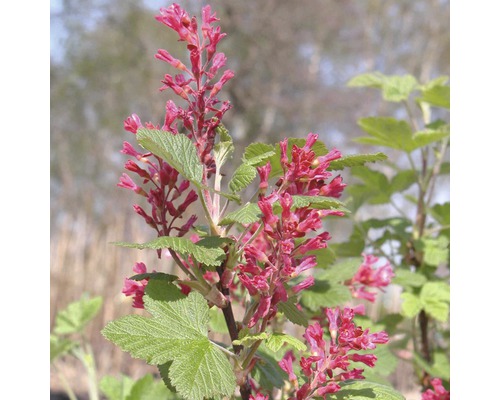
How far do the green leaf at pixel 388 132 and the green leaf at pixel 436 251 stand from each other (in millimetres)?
213

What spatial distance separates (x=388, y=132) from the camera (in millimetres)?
1392

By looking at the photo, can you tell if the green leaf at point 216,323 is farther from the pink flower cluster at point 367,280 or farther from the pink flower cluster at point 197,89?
the pink flower cluster at point 197,89

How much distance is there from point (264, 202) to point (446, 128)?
3.13 ft

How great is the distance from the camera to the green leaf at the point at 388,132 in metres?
1.37

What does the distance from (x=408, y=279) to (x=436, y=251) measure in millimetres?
101

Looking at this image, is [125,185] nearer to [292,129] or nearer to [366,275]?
[366,275]

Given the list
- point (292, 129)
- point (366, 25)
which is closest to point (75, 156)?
point (292, 129)

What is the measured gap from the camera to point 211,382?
611 mm

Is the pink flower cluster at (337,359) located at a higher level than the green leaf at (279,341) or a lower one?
lower

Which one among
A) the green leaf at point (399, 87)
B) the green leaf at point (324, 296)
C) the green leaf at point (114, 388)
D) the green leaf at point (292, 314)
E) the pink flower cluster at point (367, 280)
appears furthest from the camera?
the green leaf at point (399, 87)

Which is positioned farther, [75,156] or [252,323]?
[75,156]

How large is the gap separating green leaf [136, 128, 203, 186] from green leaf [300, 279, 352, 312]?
1.20 feet

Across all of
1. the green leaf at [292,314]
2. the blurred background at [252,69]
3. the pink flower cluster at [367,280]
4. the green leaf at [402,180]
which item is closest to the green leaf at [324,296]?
the pink flower cluster at [367,280]

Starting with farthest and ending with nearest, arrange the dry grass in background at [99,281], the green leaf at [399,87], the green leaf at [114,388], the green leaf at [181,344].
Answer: the dry grass in background at [99,281] → the green leaf at [399,87] → the green leaf at [114,388] → the green leaf at [181,344]
